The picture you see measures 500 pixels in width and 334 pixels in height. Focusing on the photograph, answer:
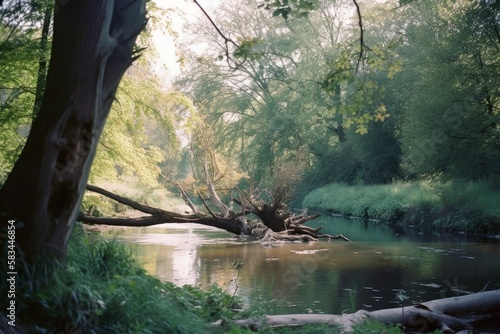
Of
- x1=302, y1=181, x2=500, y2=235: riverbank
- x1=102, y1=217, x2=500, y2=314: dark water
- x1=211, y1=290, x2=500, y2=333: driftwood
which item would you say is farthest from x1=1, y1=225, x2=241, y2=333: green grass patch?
x1=302, y1=181, x2=500, y2=235: riverbank

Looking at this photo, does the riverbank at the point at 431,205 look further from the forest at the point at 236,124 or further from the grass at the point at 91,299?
the grass at the point at 91,299

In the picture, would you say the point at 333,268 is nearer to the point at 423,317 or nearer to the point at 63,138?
the point at 423,317

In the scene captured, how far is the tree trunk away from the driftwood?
2.03m

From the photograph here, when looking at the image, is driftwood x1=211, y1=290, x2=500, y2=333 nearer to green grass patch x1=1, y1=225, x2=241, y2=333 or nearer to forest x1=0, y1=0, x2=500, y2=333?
forest x1=0, y1=0, x2=500, y2=333

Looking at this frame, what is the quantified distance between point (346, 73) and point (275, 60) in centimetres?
3210

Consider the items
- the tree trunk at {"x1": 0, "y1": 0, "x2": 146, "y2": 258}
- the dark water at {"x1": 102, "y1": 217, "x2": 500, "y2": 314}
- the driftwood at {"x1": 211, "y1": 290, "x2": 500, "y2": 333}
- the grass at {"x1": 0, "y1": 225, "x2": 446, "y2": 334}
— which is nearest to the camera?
the grass at {"x1": 0, "y1": 225, "x2": 446, "y2": 334}

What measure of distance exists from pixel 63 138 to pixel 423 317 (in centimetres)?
495

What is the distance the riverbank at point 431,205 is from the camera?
778 inches

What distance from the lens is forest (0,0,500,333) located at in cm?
417

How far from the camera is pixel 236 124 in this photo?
126 feet

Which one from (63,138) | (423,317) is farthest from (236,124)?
(63,138)

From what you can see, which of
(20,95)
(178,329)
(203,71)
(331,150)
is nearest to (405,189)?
(331,150)

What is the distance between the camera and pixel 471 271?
38.7ft

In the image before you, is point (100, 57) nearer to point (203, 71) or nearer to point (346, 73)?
point (346, 73)
